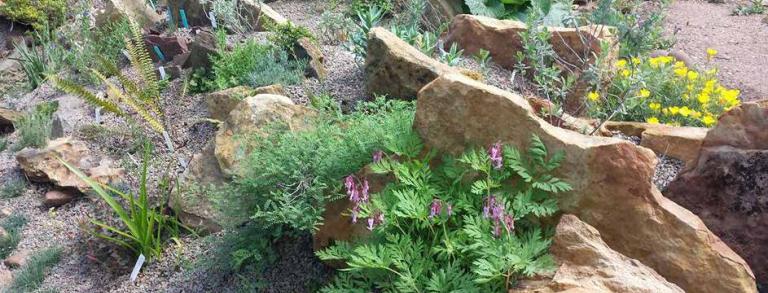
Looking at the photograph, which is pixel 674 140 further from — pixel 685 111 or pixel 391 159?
pixel 391 159

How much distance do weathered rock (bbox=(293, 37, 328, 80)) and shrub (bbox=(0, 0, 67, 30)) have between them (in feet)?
15.4

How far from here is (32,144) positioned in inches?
223

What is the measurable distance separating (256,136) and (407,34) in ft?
6.70

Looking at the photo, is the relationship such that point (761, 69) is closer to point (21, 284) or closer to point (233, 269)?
point (233, 269)

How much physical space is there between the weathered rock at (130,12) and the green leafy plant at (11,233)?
2871 mm

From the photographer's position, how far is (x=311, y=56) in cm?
558

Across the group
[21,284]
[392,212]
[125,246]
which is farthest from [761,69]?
[21,284]

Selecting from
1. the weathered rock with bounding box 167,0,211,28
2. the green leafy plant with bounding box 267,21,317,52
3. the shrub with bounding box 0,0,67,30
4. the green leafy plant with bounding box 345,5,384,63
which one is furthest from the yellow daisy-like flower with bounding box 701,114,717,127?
the shrub with bounding box 0,0,67,30

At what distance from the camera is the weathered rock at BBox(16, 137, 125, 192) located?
5062mm

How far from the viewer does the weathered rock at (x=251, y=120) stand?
14.1 feet

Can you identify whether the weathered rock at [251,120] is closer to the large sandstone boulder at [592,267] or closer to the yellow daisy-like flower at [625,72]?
the large sandstone boulder at [592,267]

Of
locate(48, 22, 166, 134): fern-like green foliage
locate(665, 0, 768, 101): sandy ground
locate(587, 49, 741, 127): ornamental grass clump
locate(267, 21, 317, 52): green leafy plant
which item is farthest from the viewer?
locate(665, 0, 768, 101): sandy ground

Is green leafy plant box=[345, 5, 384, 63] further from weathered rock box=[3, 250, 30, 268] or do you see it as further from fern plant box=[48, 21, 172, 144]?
weathered rock box=[3, 250, 30, 268]

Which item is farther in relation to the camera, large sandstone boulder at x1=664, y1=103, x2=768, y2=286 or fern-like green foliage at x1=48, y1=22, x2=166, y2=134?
fern-like green foliage at x1=48, y1=22, x2=166, y2=134
